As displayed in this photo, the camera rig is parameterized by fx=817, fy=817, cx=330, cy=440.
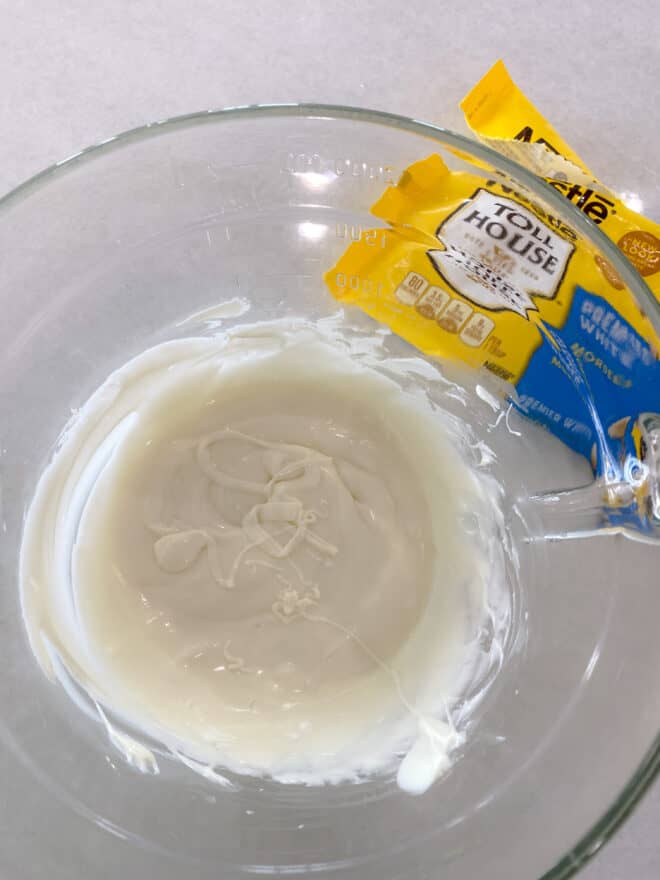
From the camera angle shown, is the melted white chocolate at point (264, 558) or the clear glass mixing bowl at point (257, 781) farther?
the melted white chocolate at point (264, 558)

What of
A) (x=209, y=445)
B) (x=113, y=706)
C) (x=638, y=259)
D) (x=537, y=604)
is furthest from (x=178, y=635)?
(x=638, y=259)

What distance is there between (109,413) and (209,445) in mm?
142

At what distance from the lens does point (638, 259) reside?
1.07 meters

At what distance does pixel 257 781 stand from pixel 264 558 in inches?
10.8

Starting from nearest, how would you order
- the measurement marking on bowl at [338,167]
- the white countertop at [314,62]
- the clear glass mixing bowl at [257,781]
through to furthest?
the clear glass mixing bowl at [257,781], the measurement marking on bowl at [338,167], the white countertop at [314,62]

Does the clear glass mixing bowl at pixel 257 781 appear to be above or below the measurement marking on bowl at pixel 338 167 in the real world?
below

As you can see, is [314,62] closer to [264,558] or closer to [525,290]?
[525,290]

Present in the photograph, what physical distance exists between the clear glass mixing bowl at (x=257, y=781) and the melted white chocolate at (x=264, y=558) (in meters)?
0.06

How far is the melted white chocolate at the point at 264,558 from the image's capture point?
102cm

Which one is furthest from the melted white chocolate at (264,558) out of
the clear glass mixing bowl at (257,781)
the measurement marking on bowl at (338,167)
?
the measurement marking on bowl at (338,167)

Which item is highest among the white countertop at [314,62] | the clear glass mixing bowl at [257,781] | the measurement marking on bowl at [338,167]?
the white countertop at [314,62]

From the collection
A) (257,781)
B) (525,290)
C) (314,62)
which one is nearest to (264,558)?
(257,781)

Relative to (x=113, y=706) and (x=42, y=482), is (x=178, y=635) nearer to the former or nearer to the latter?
(x=113, y=706)

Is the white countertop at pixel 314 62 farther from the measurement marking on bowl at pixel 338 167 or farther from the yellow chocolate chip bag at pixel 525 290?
the measurement marking on bowl at pixel 338 167
